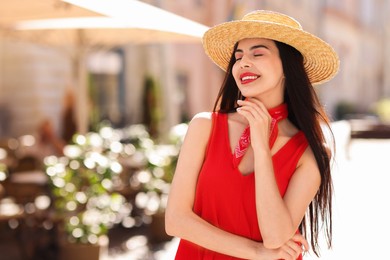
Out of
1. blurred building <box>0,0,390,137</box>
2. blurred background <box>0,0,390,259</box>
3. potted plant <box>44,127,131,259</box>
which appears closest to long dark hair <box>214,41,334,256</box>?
blurred background <box>0,0,390,259</box>

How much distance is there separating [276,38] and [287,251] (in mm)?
657

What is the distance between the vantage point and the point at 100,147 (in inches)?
290

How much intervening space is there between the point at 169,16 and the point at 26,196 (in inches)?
98.1

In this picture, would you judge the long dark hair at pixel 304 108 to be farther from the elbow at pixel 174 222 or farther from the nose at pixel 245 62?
the elbow at pixel 174 222

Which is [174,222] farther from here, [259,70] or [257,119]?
[259,70]

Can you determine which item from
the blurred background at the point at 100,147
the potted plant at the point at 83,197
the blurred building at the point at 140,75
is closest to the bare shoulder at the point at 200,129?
the blurred background at the point at 100,147

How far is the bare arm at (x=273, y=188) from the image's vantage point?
2246mm

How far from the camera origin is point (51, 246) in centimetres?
747

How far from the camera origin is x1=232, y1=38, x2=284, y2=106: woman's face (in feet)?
7.84

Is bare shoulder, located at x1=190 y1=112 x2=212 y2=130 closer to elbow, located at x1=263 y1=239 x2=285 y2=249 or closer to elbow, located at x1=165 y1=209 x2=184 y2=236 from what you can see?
elbow, located at x1=165 y1=209 x2=184 y2=236

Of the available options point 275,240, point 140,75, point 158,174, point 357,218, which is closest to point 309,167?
point 275,240

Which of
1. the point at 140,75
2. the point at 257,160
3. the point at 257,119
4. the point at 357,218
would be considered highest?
the point at 257,119

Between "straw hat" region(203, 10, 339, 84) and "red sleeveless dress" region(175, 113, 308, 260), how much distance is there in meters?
0.33

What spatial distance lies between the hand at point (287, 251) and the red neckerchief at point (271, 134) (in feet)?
0.91
